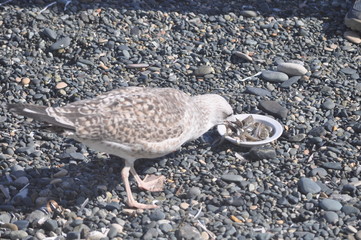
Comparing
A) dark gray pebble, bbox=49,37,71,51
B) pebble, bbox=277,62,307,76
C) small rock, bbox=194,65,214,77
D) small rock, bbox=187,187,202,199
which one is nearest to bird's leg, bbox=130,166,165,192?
small rock, bbox=187,187,202,199

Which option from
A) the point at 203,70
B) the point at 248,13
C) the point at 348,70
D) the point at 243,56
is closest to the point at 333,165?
the point at 348,70

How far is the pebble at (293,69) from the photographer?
9320mm

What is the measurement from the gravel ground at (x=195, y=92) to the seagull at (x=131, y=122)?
0.22m

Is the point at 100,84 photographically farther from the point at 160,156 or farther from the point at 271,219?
the point at 271,219

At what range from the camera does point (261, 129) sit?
8.03 metres

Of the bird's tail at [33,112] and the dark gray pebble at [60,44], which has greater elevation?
the bird's tail at [33,112]

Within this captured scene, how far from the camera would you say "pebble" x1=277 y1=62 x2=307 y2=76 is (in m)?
9.32

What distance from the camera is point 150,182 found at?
7176mm

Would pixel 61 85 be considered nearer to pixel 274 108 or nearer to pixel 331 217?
pixel 274 108

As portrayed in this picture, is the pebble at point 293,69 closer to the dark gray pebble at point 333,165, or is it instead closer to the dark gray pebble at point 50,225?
the dark gray pebble at point 333,165

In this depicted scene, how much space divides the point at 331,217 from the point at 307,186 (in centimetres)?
52

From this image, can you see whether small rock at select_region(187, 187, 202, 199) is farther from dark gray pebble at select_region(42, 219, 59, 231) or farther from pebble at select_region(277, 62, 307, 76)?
pebble at select_region(277, 62, 307, 76)

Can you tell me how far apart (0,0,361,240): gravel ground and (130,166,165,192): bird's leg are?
0.08 m

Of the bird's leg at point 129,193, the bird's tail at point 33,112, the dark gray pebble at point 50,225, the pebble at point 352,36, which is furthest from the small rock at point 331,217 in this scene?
the pebble at point 352,36
